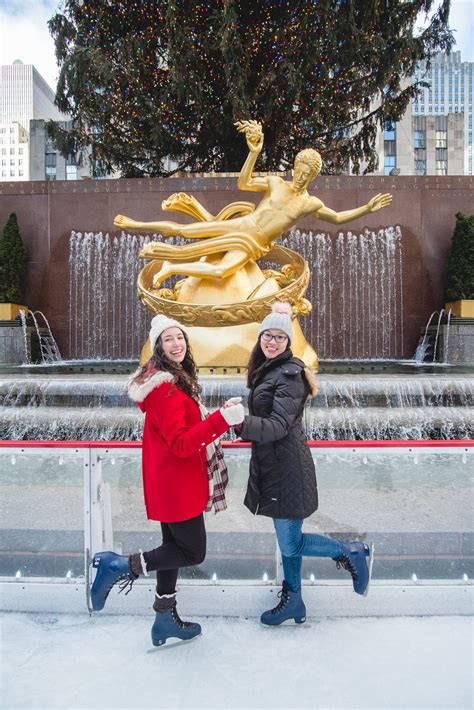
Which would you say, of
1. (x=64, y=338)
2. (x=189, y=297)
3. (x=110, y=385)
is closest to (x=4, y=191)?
(x=64, y=338)

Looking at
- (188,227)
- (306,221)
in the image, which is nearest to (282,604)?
(188,227)

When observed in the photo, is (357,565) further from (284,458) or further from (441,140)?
(441,140)

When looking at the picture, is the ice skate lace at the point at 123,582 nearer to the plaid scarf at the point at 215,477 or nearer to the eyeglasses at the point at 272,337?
the plaid scarf at the point at 215,477

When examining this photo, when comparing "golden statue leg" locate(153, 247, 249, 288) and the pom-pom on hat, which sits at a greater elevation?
"golden statue leg" locate(153, 247, 249, 288)

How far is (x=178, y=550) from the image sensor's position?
2225 millimetres

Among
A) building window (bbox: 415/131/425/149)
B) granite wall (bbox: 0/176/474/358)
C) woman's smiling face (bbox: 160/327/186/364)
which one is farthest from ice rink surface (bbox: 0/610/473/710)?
building window (bbox: 415/131/425/149)

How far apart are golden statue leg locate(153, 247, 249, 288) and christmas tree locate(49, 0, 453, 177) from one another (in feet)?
27.4

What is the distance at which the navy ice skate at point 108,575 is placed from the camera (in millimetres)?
2301

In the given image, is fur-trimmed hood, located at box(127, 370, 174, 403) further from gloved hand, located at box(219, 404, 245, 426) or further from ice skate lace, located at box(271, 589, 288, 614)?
ice skate lace, located at box(271, 589, 288, 614)

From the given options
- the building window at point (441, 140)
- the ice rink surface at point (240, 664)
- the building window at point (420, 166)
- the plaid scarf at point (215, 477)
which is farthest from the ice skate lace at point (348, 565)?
the building window at point (420, 166)

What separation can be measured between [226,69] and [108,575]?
13.5 metres

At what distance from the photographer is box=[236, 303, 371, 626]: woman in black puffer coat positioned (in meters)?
2.23

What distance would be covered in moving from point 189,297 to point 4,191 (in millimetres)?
6299

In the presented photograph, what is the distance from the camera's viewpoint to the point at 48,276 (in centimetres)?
1059
